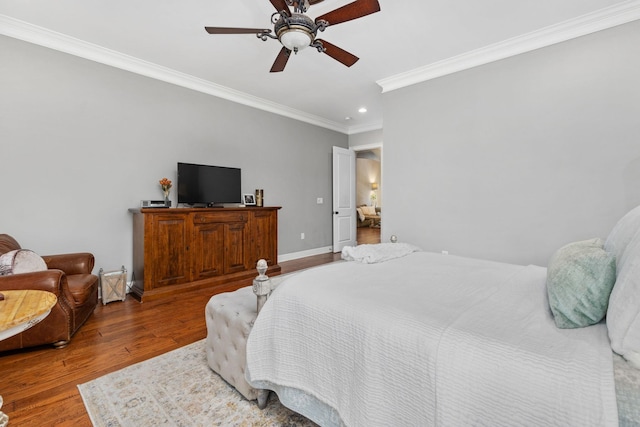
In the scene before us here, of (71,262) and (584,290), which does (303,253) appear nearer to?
(71,262)

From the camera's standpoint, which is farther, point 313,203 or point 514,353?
point 313,203

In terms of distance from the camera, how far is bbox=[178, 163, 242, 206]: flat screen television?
3869mm

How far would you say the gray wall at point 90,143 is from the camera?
9.47 ft

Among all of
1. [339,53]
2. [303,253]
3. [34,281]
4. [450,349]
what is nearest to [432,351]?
[450,349]

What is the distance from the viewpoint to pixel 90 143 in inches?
129

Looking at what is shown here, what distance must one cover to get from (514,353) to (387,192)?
134 inches

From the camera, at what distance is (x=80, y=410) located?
5.12 ft

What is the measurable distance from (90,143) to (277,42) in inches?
93.6

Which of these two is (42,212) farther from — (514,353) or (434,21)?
(434,21)

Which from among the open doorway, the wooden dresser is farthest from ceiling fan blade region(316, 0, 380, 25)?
the open doorway

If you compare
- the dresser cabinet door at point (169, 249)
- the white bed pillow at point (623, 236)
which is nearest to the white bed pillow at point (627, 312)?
the white bed pillow at point (623, 236)

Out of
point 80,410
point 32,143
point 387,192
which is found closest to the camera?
point 80,410

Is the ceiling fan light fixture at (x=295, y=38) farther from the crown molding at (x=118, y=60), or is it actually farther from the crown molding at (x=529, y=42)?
the crown molding at (x=118, y=60)

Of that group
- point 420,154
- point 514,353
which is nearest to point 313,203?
point 420,154
